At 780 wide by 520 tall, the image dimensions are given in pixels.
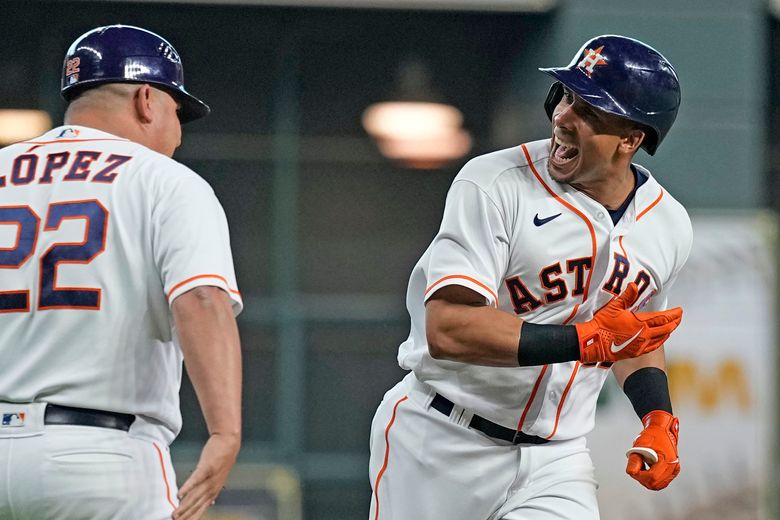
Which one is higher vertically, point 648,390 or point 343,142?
point 343,142

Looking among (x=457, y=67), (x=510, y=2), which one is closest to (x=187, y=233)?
(x=510, y=2)

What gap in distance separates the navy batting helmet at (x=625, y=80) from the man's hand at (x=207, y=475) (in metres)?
1.56

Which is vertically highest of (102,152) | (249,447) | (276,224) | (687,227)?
(102,152)

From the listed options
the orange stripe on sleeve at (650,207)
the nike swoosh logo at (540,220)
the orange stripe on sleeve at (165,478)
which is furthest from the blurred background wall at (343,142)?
the orange stripe on sleeve at (165,478)

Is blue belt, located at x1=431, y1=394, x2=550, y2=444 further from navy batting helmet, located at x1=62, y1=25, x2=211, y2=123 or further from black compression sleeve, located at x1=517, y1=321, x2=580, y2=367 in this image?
navy batting helmet, located at x1=62, y1=25, x2=211, y2=123

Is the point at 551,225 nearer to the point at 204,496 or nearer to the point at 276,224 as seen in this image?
the point at 204,496

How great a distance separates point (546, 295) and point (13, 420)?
5.31ft

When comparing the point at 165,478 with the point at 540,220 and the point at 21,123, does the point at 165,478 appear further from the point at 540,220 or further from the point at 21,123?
the point at 21,123

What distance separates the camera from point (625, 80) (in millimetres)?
3924

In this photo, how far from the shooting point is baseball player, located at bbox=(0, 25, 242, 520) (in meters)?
3.23

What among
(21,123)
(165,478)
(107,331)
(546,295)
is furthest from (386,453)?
(21,123)

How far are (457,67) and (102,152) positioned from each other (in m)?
7.10

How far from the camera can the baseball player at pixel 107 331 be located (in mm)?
3232

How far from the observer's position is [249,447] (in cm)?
976
